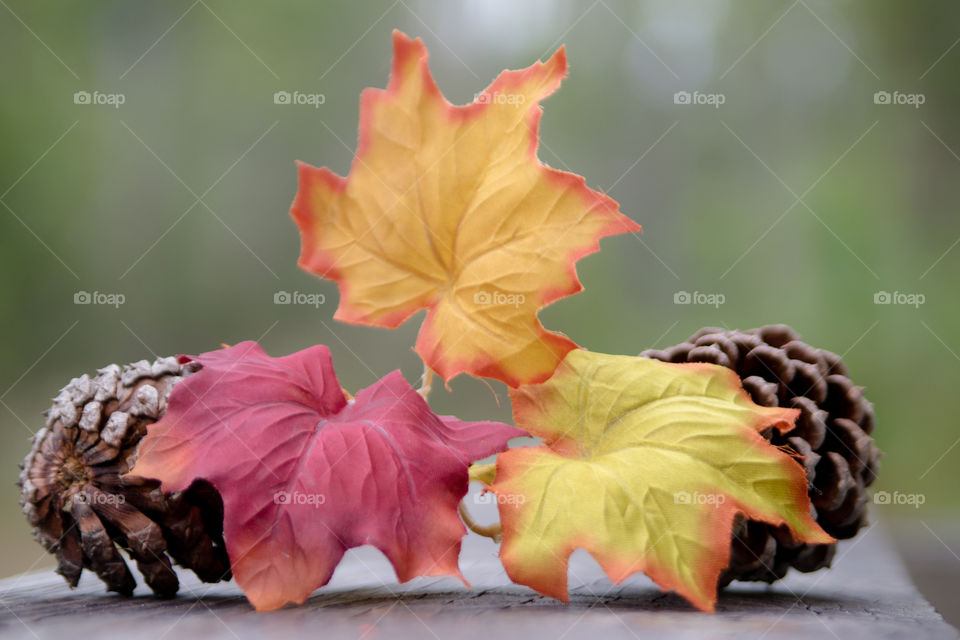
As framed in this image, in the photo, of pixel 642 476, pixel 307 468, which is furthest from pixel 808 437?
pixel 307 468

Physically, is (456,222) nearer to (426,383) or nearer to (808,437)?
(426,383)

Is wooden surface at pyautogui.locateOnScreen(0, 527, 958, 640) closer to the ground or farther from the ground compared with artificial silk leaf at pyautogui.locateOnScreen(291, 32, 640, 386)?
closer to the ground

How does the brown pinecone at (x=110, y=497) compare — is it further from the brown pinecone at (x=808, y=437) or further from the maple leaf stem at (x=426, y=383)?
the brown pinecone at (x=808, y=437)

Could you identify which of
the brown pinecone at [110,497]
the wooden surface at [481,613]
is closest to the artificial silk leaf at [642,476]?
the wooden surface at [481,613]

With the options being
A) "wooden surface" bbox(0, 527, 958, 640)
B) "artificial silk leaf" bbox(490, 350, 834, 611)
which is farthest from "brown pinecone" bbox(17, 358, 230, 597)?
"artificial silk leaf" bbox(490, 350, 834, 611)

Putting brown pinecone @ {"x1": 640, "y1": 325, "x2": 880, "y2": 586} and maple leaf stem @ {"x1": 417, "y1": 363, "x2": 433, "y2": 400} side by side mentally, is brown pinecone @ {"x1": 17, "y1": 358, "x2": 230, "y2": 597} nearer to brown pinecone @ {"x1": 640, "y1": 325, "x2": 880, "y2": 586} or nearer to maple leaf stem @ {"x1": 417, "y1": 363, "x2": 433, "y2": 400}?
maple leaf stem @ {"x1": 417, "y1": 363, "x2": 433, "y2": 400}

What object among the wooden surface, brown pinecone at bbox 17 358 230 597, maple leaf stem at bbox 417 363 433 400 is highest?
maple leaf stem at bbox 417 363 433 400

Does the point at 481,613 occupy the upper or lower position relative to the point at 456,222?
lower
